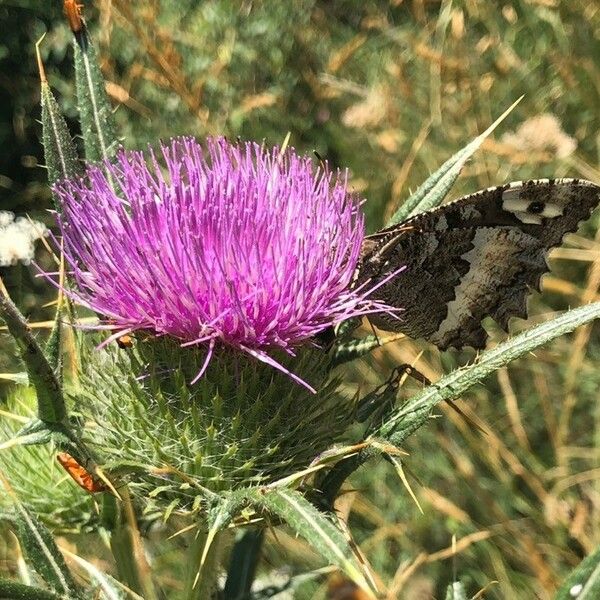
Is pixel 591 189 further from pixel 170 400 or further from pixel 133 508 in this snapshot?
pixel 133 508

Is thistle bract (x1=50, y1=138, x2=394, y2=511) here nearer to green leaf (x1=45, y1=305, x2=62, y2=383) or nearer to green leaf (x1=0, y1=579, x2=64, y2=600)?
Answer: green leaf (x1=45, y1=305, x2=62, y2=383)

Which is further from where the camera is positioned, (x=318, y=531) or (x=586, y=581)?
(x=586, y=581)

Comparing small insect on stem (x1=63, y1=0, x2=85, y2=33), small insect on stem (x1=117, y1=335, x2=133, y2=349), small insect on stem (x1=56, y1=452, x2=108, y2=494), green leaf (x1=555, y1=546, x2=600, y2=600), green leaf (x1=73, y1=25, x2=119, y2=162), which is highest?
small insect on stem (x1=63, y1=0, x2=85, y2=33)

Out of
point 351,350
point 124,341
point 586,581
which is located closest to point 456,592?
point 586,581

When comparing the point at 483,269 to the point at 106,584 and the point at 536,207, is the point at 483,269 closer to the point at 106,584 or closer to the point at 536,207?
the point at 536,207

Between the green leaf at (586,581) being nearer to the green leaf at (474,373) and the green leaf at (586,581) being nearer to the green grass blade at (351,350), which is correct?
the green leaf at (474,373)

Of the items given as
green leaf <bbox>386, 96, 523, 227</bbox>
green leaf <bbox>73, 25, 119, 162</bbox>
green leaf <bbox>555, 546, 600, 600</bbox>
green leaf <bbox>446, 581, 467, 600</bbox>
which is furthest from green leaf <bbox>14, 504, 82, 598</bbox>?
green leaf <bbox>386, 96, 523, 227</bbox>
